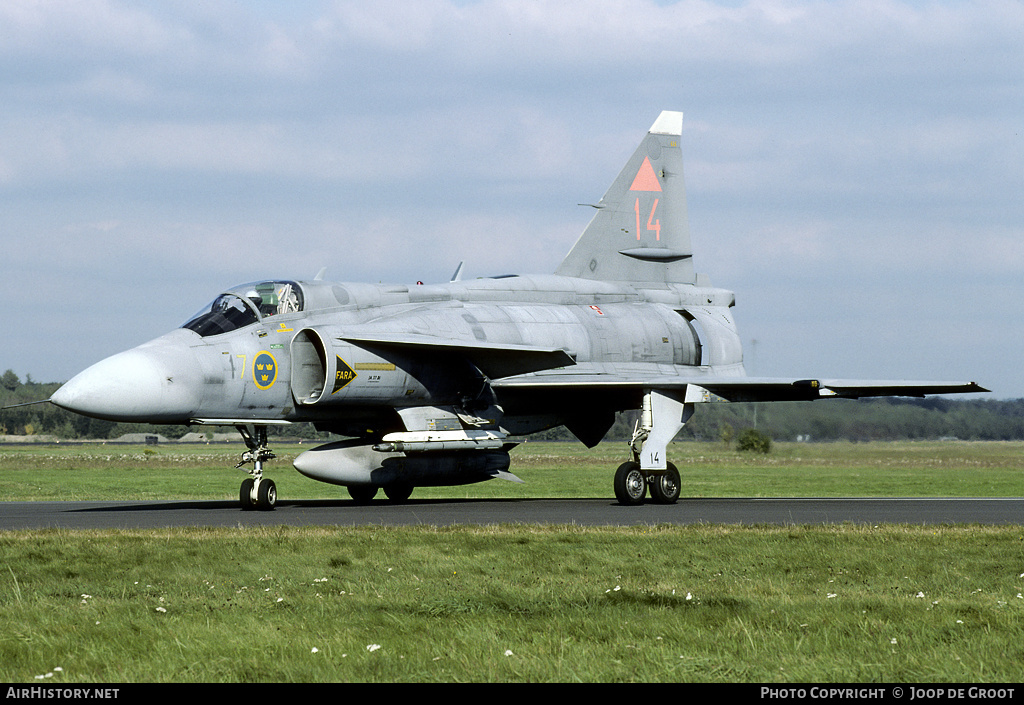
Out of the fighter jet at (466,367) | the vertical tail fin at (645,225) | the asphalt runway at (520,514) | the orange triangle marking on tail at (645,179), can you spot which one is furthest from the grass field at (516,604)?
the orange triangle marking on tail at (645,179)

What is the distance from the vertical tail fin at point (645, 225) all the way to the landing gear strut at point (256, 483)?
8.34m

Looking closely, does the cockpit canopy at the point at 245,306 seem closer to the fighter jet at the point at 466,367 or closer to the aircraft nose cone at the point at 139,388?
the fighter jet at the point at 466,367

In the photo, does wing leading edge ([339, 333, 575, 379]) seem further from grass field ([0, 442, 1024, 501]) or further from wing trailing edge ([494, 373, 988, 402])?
grass field ([0, 442, 1024, 501])

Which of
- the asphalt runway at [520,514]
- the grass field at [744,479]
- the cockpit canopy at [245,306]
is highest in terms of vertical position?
the cockpit canopy at [245,306]

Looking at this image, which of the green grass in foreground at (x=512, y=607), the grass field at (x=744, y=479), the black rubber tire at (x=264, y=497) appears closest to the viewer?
the green grass in foreground at (x=512, y=607)

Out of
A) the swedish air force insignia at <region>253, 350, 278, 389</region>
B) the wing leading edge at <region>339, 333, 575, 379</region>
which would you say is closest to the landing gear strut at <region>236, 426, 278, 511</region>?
the swedish air force insignia at <region>253, 350, 278, 389</region>

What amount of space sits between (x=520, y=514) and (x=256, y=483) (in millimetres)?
3993

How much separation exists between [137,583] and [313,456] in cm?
857

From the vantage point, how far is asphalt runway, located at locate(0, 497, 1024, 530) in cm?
1470

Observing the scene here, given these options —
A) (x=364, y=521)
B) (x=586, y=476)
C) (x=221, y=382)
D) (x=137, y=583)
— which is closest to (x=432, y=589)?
(x=137, y=583)

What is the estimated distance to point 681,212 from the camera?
2489cm

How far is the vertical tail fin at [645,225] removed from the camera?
78.4 feet

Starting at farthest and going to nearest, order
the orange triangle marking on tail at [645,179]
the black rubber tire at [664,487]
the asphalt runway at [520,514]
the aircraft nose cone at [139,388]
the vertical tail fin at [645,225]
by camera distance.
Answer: the orange triangle marking on tail at [645,179], the vertical tail fin at [645,225], the black rubber tire at [664,487], the aircraft nose cone at [139,388], the asphalt runway at [520,514]
